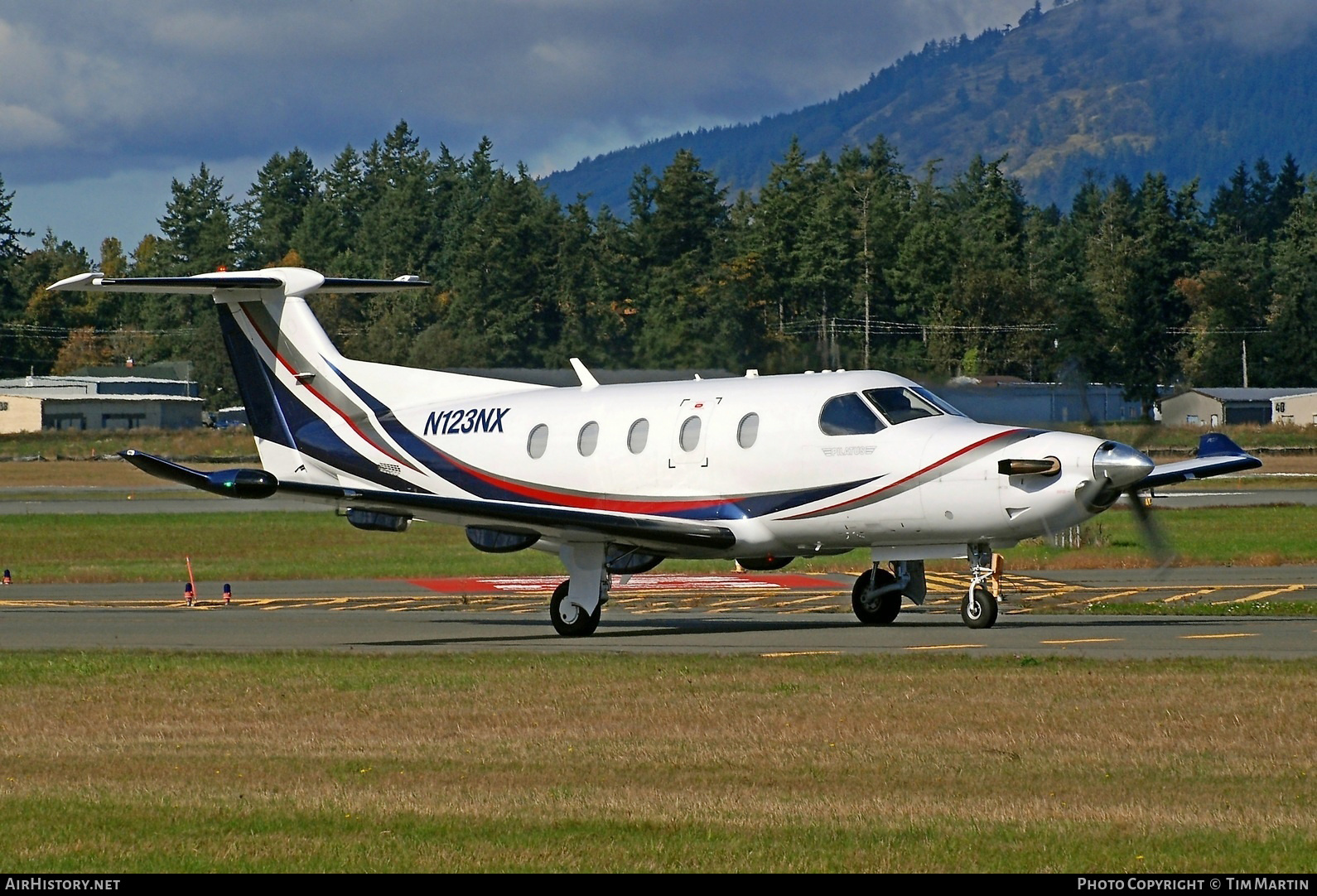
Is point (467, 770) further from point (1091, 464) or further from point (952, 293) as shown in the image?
point (952, 293)

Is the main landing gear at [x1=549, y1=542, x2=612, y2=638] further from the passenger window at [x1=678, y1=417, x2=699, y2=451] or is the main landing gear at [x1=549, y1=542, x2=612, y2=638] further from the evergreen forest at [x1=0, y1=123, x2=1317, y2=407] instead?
the evergreen forest at [x1=0, y1=123, x2=1317, y2=407]

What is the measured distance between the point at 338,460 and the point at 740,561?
675 centimetres

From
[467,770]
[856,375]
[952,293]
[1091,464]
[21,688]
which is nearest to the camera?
[467,770]

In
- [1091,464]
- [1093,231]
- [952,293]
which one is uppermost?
[1093,231]

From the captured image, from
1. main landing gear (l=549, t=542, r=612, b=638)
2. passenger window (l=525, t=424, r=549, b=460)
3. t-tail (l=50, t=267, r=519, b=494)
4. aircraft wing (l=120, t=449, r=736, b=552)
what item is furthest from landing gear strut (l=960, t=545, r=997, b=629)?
t-tail (l=50, t=267, r=519, b=494)

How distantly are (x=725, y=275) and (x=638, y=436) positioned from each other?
62081 mm

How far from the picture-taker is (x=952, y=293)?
322 ft

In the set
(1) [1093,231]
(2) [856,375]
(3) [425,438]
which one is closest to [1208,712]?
(2) [856,375]

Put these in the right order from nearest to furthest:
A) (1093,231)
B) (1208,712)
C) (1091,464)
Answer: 1. (1208,712)
2. (1091,464)
3. (1093,231)

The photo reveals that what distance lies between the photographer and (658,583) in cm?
3234

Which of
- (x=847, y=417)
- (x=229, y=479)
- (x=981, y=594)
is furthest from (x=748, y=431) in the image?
(x=229, y=479)

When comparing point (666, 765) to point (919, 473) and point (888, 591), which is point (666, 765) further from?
point (888, 591)

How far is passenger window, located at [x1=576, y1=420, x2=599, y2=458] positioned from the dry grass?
5595 millimetres

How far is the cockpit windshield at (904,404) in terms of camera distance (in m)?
21.7
